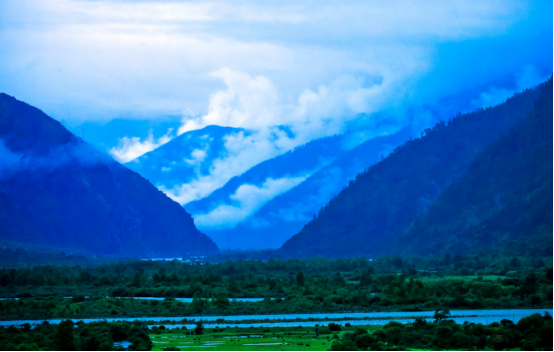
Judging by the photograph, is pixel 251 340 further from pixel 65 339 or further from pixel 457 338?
pixel 457 338

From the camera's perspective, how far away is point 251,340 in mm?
119875

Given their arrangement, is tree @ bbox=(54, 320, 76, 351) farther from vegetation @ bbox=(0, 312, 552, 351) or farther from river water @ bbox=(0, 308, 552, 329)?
river water @ bbox=(0, 308, 552, 329)

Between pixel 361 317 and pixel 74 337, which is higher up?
pixel 361 317

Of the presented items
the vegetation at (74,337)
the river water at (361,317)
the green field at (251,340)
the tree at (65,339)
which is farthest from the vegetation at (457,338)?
the tree at (65,339)

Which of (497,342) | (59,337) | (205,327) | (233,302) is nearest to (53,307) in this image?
(233,302)

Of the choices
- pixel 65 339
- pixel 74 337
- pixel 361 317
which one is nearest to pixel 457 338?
pixel 361 317

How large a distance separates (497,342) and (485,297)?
78931mm

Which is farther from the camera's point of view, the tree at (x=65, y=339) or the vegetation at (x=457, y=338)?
the tree at (x=65, y=339)

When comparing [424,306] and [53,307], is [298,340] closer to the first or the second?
[424,306]

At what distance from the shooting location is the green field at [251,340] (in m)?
111

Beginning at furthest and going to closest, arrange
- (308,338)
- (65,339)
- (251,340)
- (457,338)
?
(308,338)
(251,340)
(65,339)
(457,338)

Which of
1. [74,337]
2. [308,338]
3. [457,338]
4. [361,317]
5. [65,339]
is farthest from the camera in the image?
[361,317]

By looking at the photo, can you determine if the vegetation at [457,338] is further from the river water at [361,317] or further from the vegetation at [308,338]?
the river water at [361,317]

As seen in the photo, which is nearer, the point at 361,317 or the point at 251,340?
the point at 251,340
